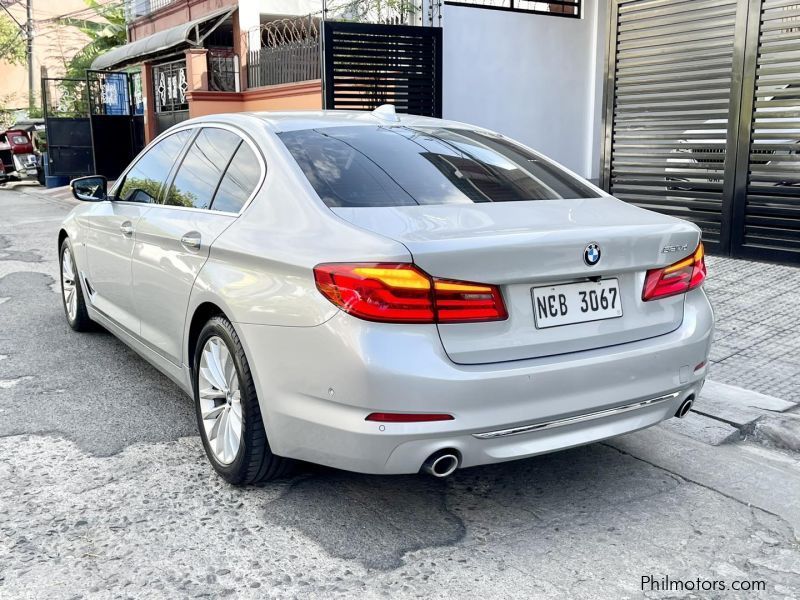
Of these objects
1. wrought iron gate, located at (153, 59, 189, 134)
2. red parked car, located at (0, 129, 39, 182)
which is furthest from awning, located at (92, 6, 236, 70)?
red parked car, located at (0, 129, 39, 182)

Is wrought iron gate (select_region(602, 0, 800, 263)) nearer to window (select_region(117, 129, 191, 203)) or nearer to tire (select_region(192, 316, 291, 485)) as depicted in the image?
window (select_region(117, 129, 191, 203))

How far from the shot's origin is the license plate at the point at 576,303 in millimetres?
2965

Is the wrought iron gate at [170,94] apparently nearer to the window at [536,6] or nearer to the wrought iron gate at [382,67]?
the window at [536,6]

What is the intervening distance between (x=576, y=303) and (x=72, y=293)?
14.1 ft

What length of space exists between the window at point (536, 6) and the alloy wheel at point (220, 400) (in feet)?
31.4

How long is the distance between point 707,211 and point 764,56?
1.53m

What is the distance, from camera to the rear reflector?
2.79 m

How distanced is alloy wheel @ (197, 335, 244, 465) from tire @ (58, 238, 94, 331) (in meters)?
2.55

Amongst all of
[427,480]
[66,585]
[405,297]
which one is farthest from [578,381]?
[66,585]

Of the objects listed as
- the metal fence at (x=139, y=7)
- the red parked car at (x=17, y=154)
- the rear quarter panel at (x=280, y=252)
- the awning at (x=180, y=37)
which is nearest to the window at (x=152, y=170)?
the rear quarter panel at (x=280, y=252)

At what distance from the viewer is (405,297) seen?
2.78 meters

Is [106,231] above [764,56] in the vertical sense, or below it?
below

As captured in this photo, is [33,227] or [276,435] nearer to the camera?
[276,435]

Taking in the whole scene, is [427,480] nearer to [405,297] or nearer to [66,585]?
[405,297]
